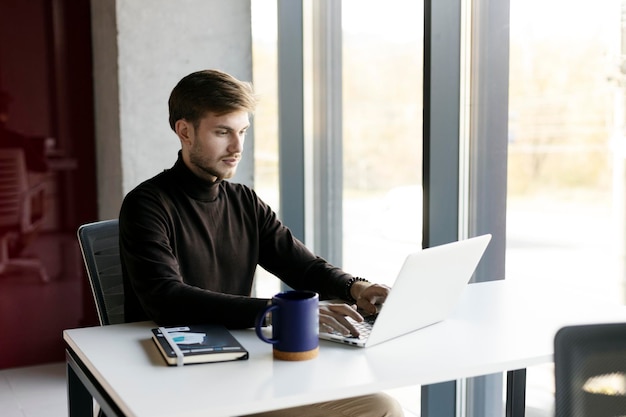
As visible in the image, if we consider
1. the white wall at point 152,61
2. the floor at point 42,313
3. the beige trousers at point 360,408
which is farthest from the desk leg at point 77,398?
the floor at point 42,313

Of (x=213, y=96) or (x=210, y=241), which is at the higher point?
(x=213, y=96)

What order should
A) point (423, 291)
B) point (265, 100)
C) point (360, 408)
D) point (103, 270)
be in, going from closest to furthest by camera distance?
point (423, 291), point (360, 408), point (103, 270), point (265, 100)

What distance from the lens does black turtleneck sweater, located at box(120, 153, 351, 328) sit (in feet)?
6.12

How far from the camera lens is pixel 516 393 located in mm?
2021

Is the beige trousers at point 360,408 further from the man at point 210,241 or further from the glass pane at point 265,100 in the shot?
the glass pane at point 265,100

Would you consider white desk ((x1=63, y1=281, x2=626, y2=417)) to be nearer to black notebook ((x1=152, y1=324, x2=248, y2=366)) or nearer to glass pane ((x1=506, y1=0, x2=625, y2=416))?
A: black notebook ((x1=152, y1=324, x2=248, y2=366))

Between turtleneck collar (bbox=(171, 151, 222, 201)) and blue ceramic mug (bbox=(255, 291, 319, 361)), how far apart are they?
0.72 metres

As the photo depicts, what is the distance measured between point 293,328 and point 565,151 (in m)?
1.19

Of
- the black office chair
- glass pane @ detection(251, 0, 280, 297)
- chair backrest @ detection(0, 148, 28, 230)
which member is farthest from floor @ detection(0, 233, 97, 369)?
the black office chair

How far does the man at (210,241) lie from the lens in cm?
190

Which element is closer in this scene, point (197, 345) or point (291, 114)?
point (197, 345)

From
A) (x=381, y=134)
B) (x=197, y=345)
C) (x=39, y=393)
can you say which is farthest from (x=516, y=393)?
(x=39, y=393)

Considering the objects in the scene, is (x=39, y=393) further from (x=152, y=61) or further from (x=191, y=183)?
(x=191, y=183)

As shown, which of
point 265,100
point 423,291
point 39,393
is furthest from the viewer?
point 265,100
